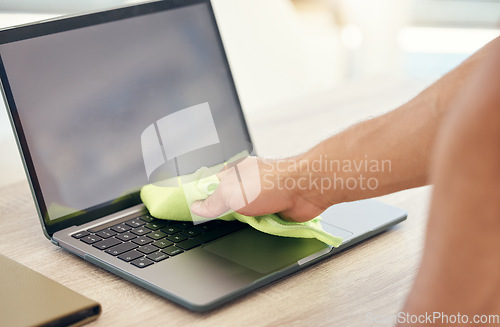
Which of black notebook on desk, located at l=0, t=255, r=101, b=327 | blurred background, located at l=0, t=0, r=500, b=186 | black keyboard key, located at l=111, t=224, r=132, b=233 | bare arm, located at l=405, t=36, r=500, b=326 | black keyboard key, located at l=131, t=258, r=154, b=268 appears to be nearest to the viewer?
bare arm, located at l=405, t=36, r=500, b=326

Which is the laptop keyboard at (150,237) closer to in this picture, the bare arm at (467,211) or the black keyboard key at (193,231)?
the black keyboard key at (193,231)

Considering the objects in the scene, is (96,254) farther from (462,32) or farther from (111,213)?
(462,32)

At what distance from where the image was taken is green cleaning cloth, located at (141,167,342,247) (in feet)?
2.40

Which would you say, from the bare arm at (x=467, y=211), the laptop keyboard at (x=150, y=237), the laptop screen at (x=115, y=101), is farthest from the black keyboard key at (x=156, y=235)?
the bare arm at (x=467, y=211)

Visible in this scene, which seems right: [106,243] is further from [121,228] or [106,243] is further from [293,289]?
[293,289]

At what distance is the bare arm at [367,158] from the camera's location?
2.34ft

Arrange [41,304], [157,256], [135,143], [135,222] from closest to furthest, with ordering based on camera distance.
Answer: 1. [41,304]
2. [157,256]
3. [135,222]
4. [135,143]

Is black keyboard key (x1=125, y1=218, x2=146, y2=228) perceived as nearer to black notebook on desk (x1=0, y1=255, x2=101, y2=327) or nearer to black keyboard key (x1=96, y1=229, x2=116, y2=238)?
black keyboard key (x1=96, y1=229, x2=116, y2=238)

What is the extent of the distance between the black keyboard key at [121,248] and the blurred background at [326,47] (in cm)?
47

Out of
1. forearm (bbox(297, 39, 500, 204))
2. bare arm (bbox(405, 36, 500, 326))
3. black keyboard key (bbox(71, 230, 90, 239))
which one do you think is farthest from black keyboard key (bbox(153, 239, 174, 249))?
bare arm (bbox(405, 36, 500, 326))

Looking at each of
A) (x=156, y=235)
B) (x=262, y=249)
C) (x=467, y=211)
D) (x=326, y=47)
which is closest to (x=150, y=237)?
(x=156, y=235)

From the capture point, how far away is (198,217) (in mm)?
789

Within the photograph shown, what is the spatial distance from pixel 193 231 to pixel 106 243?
0.37 feet

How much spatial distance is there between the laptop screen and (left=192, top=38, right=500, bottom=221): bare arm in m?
0.17
